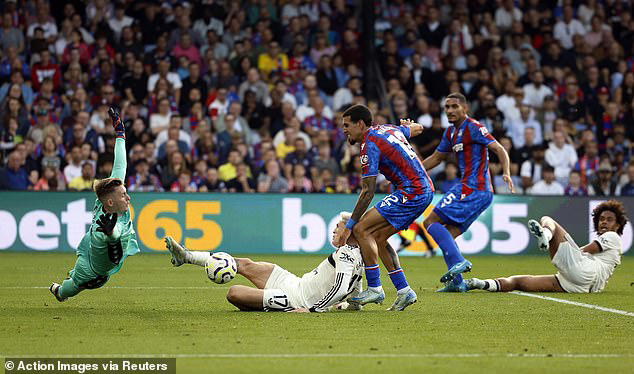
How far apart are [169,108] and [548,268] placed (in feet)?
29.6

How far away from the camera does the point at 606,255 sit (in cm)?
1181

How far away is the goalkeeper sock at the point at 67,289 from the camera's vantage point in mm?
9927

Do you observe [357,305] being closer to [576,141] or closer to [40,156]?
[40,156]

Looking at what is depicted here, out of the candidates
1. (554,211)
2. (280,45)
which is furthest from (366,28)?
(554,211)

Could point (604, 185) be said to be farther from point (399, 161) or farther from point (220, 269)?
point (220, 269)

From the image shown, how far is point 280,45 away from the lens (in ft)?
76.6

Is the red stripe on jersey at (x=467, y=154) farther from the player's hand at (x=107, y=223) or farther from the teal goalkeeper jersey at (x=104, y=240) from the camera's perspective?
the player's hand at (x=107, y=223)

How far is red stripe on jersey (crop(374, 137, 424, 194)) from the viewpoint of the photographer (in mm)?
9805

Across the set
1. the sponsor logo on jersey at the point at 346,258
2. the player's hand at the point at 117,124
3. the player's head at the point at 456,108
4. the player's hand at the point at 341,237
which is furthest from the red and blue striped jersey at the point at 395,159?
the player's hand at the point at 117,124

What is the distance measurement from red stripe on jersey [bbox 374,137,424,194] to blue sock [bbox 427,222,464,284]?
190 cm

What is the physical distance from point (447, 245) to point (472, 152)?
1.32 metres

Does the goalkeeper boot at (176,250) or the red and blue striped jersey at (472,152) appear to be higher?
the red and blue striped jersey at (472,152)

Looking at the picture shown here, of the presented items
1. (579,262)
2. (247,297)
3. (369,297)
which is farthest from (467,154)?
(247,297)

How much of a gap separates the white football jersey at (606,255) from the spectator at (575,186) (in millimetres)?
8220
